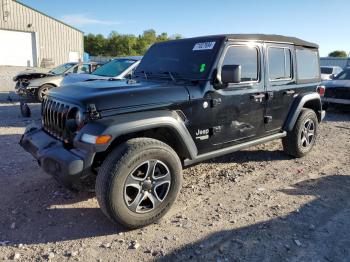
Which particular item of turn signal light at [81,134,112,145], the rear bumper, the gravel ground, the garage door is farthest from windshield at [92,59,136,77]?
the garage door

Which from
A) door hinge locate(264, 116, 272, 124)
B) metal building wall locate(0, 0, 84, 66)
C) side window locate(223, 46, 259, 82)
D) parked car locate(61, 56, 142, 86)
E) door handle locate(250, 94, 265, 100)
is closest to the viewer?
side window locate(223, 46, 259, 82)

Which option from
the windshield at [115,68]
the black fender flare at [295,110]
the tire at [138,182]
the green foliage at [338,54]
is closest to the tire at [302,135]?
the black fender flare at [295,110]

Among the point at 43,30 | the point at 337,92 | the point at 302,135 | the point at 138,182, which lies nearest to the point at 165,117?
the point at 138,182

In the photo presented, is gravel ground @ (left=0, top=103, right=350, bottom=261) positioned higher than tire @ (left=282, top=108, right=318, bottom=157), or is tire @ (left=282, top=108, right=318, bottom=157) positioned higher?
tire @ (left=282, top=108, right=318, bottom=157)

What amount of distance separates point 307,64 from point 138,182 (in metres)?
3.90

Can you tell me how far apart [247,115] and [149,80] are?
1414 mm

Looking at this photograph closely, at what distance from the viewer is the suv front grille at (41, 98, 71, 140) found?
372 centimetres

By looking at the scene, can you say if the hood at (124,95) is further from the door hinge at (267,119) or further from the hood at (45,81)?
the hood at (45,81)

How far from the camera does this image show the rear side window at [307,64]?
561cm

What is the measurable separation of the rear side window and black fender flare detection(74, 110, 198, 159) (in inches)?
108

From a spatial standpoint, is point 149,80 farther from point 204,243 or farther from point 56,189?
point 204,243

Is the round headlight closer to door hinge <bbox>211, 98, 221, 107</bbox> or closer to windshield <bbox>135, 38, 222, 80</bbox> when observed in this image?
windshield <bbox>135, 38, 222, 80</bbox>

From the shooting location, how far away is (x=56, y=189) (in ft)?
14.5

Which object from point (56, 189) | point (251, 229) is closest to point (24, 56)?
point (56, 189)
